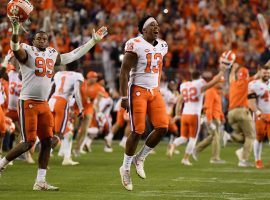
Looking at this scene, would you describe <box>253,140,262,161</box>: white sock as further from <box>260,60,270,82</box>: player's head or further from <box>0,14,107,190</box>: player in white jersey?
<box>0,14,107,190</box>: player in white jersey

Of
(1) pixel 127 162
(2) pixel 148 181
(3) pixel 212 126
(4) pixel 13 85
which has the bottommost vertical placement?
(2) pixel 148 181

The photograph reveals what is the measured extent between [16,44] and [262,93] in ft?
22.1

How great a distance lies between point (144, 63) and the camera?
36.6 ft

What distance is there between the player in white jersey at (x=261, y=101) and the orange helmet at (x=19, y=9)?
635 centimetres

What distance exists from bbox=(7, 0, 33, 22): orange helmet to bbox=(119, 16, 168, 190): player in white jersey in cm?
135

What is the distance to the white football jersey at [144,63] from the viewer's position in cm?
1109

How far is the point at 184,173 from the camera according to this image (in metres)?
14.4

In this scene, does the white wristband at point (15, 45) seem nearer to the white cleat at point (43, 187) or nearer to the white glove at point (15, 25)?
the white glove at point (15, 25)

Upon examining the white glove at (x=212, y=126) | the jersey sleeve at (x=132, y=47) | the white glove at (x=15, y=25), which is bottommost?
the white glove at (x=212, y=126)

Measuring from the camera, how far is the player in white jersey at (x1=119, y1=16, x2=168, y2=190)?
1100 cm

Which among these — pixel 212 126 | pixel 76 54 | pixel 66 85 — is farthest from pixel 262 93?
pixel 76 54

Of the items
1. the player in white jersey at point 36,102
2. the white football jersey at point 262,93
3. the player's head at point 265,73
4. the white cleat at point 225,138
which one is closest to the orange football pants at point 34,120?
the player in white jersey at point 36,102

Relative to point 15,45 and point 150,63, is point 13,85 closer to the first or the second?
point 150,63

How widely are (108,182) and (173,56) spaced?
1585 centimetres
